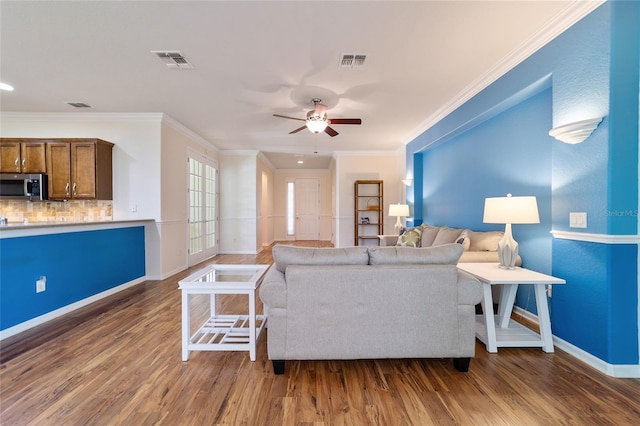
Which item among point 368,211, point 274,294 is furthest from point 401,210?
point 274,294

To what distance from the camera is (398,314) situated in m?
1.89

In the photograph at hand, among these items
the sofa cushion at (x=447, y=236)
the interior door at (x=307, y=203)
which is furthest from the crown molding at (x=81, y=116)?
the interior door at (x=307, y=203)

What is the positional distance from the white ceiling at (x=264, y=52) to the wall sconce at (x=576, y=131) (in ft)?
2.74

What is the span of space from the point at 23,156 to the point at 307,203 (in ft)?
23.0

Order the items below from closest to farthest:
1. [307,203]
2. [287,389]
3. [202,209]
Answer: [287,389] → [202,209] → [307,203]

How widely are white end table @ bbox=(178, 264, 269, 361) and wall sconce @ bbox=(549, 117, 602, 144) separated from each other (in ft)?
8.36

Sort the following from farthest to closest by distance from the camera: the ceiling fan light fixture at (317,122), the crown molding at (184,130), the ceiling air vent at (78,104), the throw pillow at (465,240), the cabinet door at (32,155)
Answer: the crown molding at (184,130) < the cabinet door at (32,155) < the ceiling air vent at (78,104) < the ceiling fan light fixture at (317,122) < the throw pillow at (465,240)

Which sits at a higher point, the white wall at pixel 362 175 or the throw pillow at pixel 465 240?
the white wall at pixel 362 175

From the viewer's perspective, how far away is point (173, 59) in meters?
2.86

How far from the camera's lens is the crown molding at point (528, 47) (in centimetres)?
208

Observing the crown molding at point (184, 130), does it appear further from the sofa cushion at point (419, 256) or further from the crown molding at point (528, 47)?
the crown molding at point (528, 47)

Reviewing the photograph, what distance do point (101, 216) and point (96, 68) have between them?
2384 millimetres

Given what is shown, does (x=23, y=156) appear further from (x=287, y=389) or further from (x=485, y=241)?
(x=485, y=241)

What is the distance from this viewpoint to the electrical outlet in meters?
2.72
